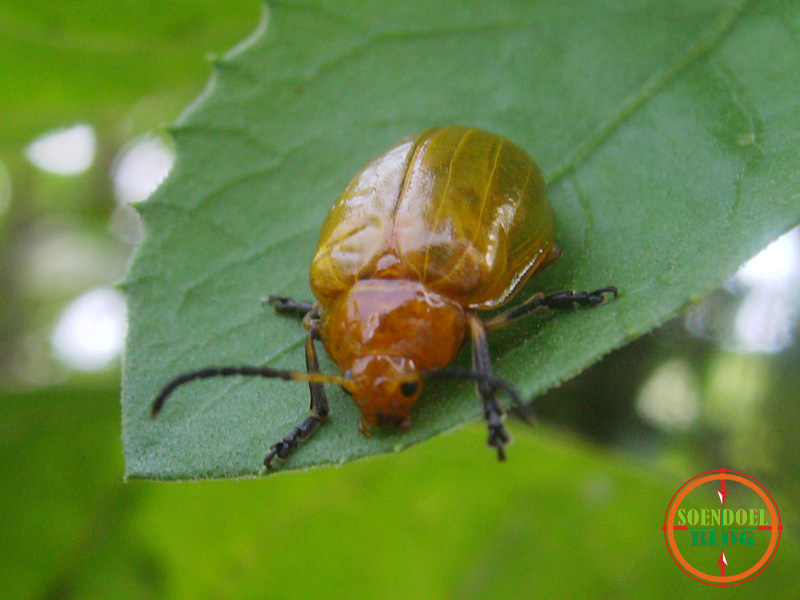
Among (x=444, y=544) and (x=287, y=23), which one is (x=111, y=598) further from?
(x=287, y=23)

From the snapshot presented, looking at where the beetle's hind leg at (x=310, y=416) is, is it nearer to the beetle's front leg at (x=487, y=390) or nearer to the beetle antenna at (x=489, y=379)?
the beetle antenna at (x=489, y=379)

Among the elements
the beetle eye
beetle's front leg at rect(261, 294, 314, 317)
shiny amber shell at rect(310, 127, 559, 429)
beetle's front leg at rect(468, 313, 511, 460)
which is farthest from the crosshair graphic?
beetle's front leg at rect(261, 294, 314, 317)

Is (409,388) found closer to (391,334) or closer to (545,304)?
(391,334)

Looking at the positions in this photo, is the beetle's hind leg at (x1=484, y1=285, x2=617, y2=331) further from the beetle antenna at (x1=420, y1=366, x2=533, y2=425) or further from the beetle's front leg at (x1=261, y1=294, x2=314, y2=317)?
the beetle's front leg at (x1=261, y1=294, x2=314, y2=317)

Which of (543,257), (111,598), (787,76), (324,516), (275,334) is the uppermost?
(787,76)

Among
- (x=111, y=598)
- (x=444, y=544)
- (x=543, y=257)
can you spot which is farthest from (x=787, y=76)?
(x=111, y=598)

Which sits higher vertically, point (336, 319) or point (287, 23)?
point (287, 23)
